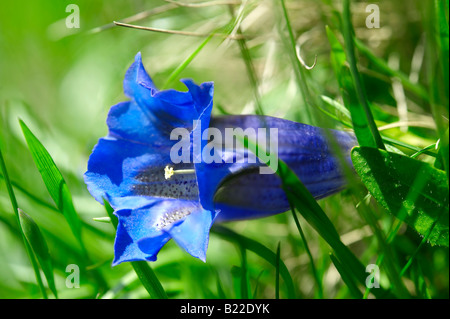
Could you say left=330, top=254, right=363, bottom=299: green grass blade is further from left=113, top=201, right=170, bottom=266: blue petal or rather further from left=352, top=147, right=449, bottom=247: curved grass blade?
left=113, top=201, right=170, bottom=266: blue petal

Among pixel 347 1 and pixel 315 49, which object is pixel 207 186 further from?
pixel 315 49

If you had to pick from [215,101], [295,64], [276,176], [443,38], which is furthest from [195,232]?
[215,101]

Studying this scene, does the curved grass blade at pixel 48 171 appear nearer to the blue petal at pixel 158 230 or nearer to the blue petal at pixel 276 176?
the blue petal at pixel 158 230

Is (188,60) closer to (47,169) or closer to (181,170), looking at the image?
(181,170)

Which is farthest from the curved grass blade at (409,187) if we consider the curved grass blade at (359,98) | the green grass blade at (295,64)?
the green grass blade at (295,64)

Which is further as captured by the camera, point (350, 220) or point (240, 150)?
point (350, 220)

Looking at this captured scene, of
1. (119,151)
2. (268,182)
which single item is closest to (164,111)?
(119,151)
